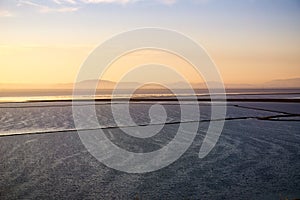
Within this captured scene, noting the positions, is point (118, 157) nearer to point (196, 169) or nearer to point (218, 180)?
point (196, 169)

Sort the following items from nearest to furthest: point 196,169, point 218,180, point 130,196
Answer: point 130,196 → point 218,180 → point 196,169

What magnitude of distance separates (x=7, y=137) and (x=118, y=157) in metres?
7.35

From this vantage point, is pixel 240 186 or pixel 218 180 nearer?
pixel 240 186

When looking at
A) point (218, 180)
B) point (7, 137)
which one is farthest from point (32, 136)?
point (218, 180)

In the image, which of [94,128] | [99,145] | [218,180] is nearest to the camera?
[218,180]

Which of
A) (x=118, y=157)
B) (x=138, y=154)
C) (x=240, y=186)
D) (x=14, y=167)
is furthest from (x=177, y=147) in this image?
(x=14, y=167)

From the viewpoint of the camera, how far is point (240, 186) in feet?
29.2

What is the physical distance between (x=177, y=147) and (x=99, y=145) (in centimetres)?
368

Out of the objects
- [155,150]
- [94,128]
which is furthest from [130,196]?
[94,128]

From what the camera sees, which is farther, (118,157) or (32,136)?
(32,136)

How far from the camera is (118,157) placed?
41.3 ft

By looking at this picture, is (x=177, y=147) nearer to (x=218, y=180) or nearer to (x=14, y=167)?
(x=218, y=180)

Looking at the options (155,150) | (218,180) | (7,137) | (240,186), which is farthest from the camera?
(7,137)

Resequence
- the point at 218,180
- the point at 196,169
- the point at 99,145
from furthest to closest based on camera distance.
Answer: the point at 99,145 < the point at 196,169 < the point at 218,180
